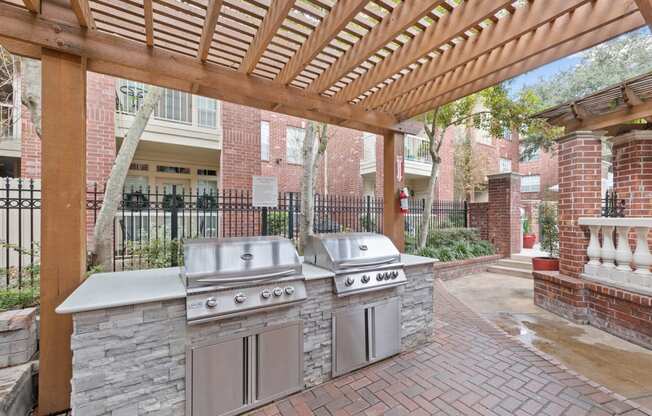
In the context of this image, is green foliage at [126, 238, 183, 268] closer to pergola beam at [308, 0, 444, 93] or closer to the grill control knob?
the grill control knob

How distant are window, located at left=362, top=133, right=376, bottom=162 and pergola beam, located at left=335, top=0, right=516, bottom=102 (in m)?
8.83

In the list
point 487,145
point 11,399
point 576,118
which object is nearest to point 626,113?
point 576,118

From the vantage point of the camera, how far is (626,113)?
12.9 feet

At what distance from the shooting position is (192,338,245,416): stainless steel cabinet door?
2.03 metres

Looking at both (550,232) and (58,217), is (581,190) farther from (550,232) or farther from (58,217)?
(58,217)

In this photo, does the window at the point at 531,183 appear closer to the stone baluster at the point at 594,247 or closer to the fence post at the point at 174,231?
the stone baluster at the point at 594,247

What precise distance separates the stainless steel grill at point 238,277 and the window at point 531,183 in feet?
73.2

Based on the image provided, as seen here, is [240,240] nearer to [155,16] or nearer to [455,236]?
[155,16]

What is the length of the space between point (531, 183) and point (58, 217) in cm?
2444

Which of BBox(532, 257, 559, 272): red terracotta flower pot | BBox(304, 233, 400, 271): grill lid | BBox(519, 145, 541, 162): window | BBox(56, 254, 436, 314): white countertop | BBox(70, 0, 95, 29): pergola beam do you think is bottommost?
BBox(532, 257, 559, 272): red terracotta flower pot

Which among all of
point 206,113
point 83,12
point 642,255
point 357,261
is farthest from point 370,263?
point 206,113

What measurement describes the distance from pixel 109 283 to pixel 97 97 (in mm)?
6241

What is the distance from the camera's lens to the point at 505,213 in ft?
26.6

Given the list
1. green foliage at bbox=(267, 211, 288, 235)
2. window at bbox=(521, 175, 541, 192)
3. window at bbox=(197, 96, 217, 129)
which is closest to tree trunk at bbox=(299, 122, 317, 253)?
green foliage at bbox=(267, 211, 288, 235)
